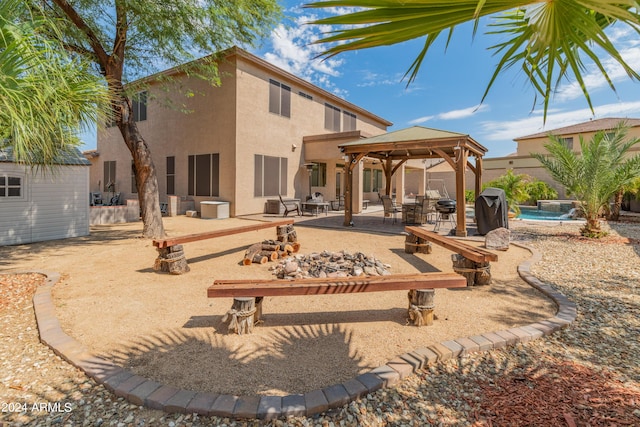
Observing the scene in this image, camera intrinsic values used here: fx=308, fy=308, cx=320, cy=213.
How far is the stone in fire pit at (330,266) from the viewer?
17.5 ft

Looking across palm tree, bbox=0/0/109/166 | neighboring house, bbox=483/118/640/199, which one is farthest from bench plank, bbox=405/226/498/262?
neighboring house, bbox=483/118/640/199

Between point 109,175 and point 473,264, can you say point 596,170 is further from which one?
point 109,175

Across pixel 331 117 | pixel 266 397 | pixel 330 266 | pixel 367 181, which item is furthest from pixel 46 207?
pixel 367 181

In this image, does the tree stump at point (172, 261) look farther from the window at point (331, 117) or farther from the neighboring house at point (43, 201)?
the window at point (331, 117)

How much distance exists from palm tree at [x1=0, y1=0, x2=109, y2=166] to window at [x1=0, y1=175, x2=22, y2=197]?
577 cm

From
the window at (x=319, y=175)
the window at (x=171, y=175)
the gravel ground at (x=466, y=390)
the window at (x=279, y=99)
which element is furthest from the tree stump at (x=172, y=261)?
the window at (x=319, y=175)

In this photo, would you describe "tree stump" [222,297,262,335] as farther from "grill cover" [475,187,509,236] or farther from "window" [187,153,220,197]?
"window" [187,153,220,197]

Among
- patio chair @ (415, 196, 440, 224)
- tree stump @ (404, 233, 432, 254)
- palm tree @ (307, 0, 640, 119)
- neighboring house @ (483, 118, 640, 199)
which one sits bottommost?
tree stump @ (404, 233, 432, 254)

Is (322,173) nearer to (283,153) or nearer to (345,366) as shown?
(283,153)

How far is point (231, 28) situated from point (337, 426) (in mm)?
10002

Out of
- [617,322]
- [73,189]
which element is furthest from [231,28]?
[617,322]

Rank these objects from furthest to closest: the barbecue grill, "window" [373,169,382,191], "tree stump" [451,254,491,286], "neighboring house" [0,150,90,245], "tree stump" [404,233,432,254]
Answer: "window" [373,169,382,191]
the barbecue grill
"neighboring house" [0,150,90,245]
"tree stump" [404,233,432,254]
"tree stump" [451,254,491,286]

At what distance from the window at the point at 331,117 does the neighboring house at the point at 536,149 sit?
1463 centimetres

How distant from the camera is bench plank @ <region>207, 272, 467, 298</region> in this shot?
3291 mm
